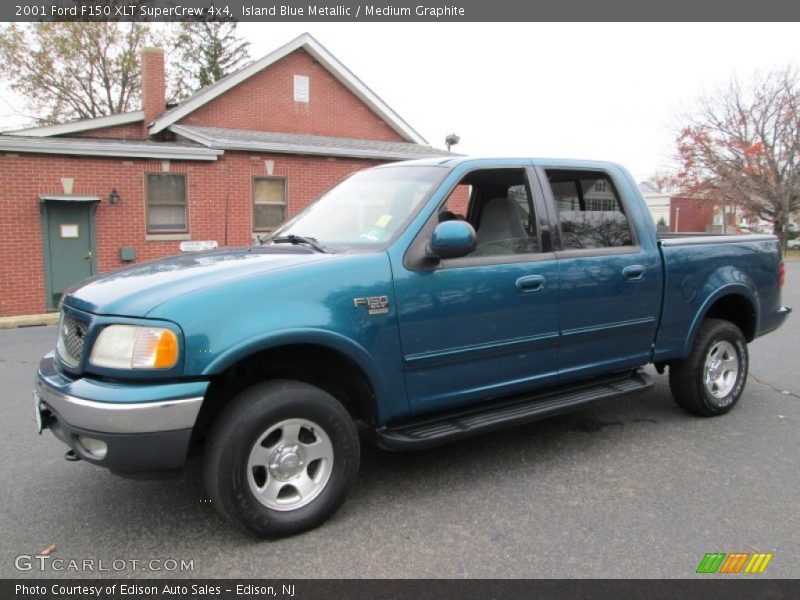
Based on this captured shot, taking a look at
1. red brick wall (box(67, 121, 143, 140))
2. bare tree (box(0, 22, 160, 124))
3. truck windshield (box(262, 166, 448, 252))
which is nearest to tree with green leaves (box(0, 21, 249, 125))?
bare tree (box(0, 22, 160, 124))

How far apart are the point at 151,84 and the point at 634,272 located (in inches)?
650

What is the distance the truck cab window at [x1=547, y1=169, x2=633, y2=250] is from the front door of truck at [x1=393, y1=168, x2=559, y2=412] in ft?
0.79

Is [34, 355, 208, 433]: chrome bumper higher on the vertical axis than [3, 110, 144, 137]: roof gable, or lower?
lower

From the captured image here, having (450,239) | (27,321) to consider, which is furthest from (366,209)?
(27,321)

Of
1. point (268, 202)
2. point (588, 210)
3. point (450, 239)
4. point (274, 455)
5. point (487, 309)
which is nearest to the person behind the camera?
point (274, 455)

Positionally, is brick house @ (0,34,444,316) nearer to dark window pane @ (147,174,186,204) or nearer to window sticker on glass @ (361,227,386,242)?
dark window pane @ (147,174,186,204)

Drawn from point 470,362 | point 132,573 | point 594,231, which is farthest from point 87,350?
point 594,231

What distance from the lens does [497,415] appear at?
3756mm

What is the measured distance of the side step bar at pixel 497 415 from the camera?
3410mm

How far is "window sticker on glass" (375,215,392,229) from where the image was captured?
3.70m

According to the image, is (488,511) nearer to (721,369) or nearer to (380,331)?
(380,331)

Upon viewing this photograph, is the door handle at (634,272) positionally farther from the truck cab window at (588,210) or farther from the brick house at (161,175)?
the brick house at (161,175)

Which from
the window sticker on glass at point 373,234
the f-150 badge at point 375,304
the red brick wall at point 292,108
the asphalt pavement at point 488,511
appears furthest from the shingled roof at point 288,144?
the f-150 badge at point 375,304
